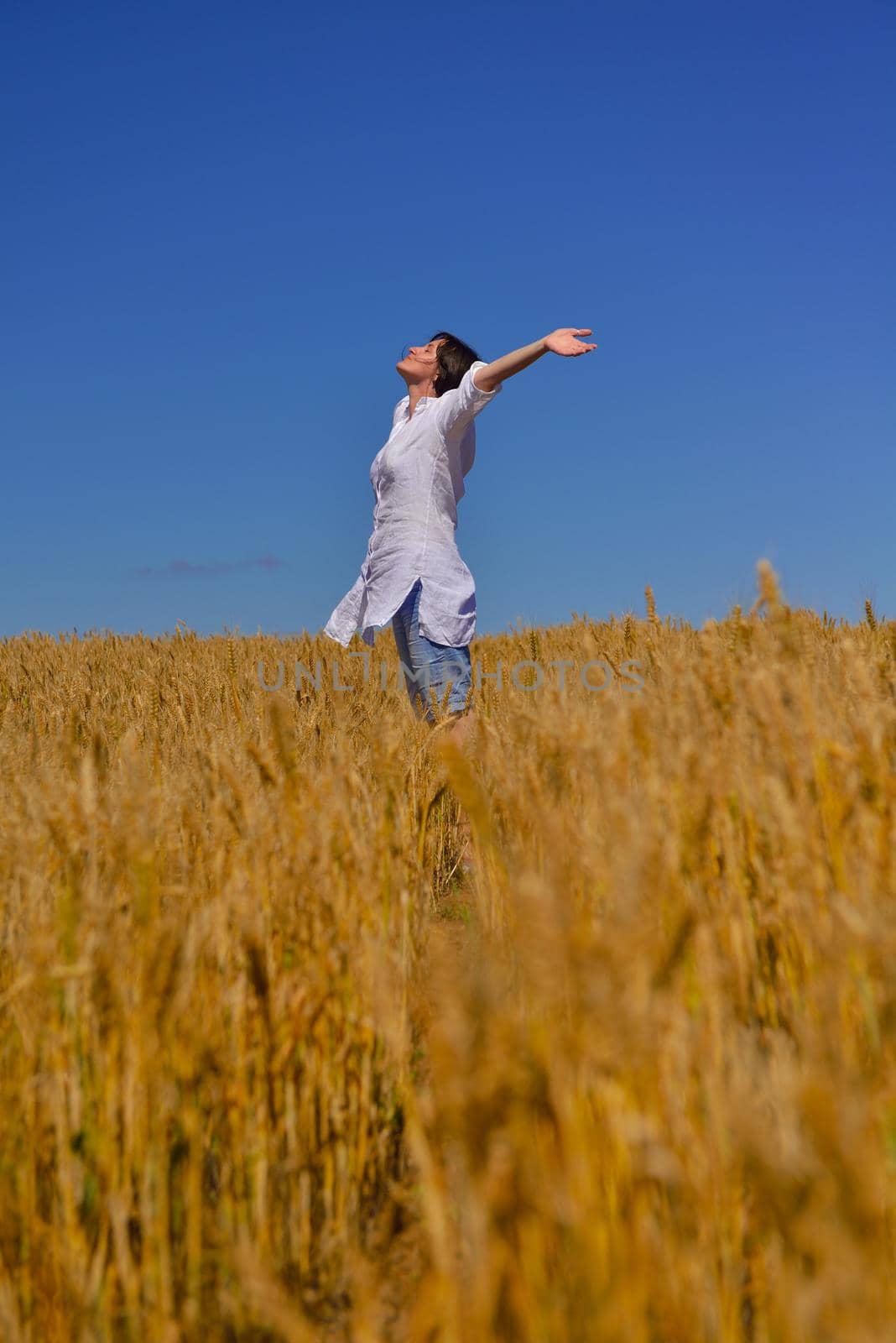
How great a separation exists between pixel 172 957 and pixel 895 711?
1.26 m

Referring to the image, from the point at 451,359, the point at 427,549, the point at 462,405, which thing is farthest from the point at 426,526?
the point at 451,359

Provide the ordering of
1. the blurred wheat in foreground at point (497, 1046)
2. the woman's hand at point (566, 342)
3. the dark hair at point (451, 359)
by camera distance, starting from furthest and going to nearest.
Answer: the dark hair at point (451, 359) → the woman's hand at point (566, 342) → the blurred wheat in foreground at point (497, 1046)

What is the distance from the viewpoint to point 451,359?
385 cm

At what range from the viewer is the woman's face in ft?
12.7

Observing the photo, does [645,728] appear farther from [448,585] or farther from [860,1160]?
[448,585]

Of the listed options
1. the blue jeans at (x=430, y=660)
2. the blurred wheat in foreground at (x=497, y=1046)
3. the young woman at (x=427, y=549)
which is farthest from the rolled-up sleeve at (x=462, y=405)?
the blurred wheat in foreground at (x=497, y=1046)

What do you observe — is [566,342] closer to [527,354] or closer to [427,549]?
[527,354]

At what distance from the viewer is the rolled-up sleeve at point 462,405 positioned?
328cm

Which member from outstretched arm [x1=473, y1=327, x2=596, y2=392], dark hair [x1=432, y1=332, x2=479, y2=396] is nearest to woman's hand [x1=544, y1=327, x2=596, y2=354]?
outstretched arm [x1=473, y1=327, x2=596, y2=392]

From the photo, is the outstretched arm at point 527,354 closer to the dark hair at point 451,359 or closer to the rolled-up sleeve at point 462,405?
the rolled-up sleeve at point 462,405

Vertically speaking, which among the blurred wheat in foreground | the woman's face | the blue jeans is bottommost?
the blurred wheat in foreground

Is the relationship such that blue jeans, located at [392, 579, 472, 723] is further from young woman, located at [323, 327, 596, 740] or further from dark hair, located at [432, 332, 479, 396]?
dark hair, located at [432, 332, 479, 396]

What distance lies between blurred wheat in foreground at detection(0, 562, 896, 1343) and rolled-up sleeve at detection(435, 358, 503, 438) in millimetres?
1528

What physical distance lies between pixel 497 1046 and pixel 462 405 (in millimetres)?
2853
